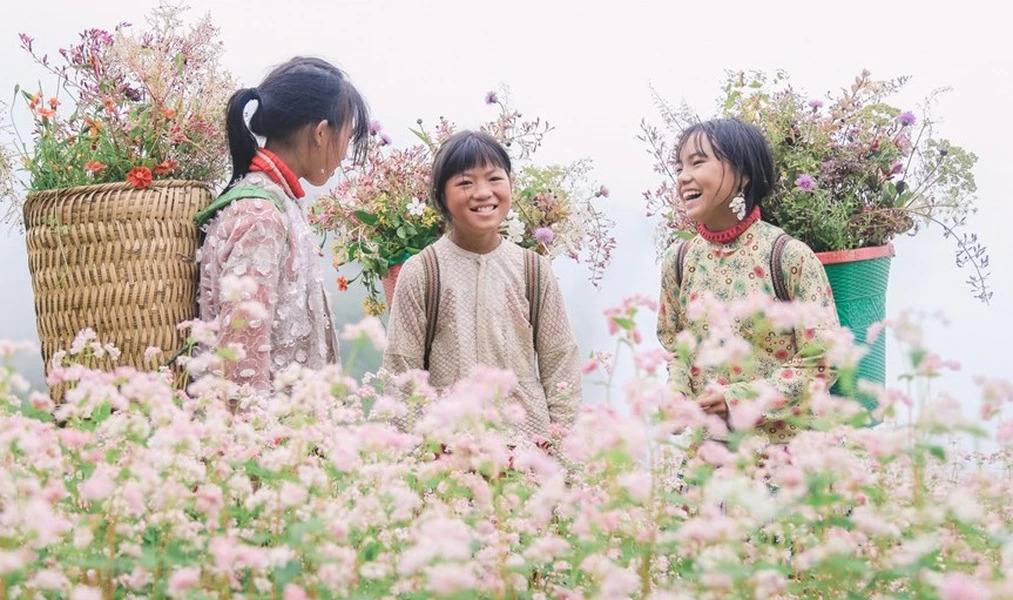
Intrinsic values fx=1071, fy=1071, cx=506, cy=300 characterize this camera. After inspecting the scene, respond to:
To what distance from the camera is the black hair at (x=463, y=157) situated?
3146 mm

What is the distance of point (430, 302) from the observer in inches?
122

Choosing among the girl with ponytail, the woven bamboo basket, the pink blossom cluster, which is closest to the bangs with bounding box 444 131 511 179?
the girl with ponytail

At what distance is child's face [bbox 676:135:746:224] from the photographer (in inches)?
121

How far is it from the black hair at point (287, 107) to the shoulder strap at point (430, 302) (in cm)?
48

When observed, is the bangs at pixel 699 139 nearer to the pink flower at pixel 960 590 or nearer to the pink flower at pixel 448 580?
the pink flower at pixel 960 590

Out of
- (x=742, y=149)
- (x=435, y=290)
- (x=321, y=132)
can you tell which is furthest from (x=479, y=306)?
(x=742, y=149)

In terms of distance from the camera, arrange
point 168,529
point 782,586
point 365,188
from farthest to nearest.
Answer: point 365,188
point 168,529
point 782,586

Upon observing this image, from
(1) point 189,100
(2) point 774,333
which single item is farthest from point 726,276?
(1) point 189,100

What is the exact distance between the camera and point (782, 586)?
1.26m

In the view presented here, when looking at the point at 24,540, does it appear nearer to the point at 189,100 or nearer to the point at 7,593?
the point at 7,593

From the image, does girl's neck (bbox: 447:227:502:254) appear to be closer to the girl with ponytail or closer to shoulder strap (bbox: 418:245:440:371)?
shoulder strap (bbox: 418:245:440:371)

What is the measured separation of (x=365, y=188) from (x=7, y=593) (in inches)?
97.8

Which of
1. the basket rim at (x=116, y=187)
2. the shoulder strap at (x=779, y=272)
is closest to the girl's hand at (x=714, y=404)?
the shoulder strap at (x=779, y=272)

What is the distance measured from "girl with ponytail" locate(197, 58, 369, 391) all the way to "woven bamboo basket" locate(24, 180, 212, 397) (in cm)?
8
